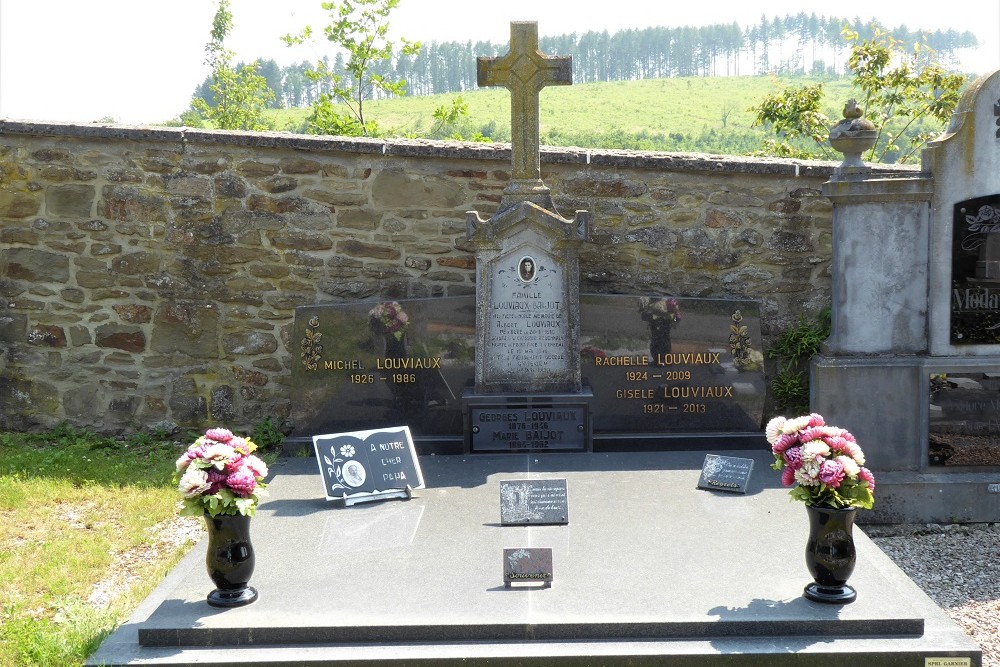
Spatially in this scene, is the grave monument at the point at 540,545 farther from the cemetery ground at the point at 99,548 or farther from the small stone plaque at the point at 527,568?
the cemetery ground at the point at 99,548

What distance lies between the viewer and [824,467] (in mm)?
4082

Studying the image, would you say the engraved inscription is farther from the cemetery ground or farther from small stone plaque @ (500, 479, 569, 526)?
the cemetery ground

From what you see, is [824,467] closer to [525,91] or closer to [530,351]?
[530,351]

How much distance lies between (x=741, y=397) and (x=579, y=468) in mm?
1527

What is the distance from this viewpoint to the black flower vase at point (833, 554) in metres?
4.12

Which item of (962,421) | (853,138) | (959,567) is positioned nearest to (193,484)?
(959,567)

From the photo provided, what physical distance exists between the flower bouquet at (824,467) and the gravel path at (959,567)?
1182 mm

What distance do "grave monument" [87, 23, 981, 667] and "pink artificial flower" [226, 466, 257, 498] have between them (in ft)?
1.65

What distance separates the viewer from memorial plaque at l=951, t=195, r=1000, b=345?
632cm

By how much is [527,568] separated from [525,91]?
155 inches

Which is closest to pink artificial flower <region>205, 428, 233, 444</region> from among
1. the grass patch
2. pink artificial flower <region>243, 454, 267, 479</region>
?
pink artificial flower <region>243, 454, 267, 479</region>

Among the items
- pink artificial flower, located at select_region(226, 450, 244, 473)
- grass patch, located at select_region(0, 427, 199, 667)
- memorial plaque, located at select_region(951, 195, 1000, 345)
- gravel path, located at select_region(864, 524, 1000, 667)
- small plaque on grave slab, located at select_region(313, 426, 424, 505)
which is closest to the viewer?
pink artificial flower, located at select_region(226, 450, 244, 473)

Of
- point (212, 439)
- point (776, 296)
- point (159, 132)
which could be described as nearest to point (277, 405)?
point (159, 132)

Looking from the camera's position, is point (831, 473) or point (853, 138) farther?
point (853, 138)
